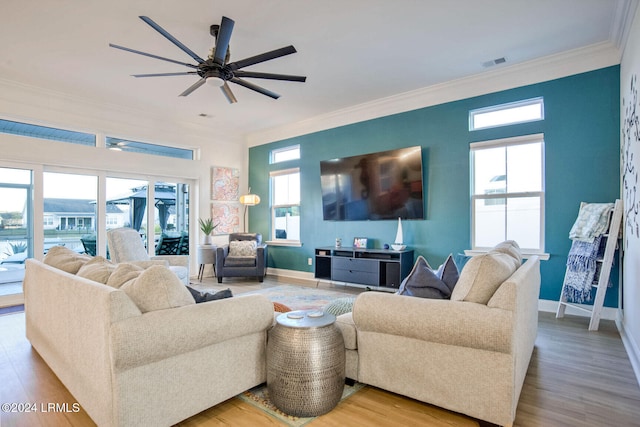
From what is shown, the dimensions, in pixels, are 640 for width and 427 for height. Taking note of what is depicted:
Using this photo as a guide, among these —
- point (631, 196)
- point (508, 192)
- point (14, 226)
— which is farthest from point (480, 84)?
point (14, 226)

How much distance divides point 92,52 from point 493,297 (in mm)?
4554

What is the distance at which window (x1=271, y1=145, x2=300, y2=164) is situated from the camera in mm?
6866

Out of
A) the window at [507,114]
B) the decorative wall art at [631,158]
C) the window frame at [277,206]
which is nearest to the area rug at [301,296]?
the window frame at [277,206]

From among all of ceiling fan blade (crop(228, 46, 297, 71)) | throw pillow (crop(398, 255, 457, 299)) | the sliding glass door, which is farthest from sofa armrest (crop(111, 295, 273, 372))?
the sliding glass door

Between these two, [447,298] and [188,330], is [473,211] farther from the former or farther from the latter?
[188,330]

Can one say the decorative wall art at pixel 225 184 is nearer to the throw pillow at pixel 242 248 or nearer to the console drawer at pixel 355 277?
the throw pillow at pixel 242 248

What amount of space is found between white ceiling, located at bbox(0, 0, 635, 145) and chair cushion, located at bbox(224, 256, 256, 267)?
275 centimetres

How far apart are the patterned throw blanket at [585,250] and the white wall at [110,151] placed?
584 centimetres

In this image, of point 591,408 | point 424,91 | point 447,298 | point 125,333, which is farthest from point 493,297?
point 424,91

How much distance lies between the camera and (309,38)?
11.9 feet

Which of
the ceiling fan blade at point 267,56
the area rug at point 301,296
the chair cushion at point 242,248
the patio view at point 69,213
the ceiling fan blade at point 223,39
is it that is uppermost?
the ceiling fan blade at point 223,39

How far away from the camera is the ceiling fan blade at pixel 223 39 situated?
2.73 m

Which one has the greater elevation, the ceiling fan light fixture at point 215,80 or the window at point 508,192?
the ceiling fan light fixture at point 215,80

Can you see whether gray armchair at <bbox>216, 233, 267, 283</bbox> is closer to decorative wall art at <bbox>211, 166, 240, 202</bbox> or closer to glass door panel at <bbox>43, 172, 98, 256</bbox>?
decorative wall art at <bbox>211, 166, 240, 202</bbox>
